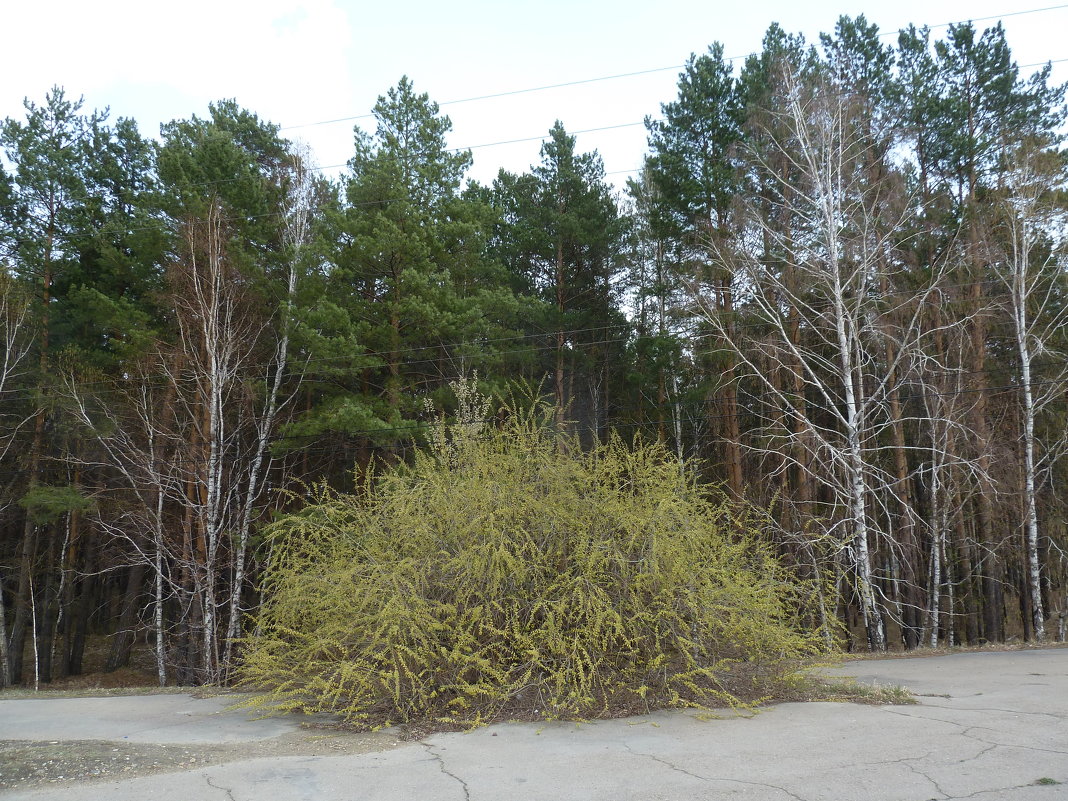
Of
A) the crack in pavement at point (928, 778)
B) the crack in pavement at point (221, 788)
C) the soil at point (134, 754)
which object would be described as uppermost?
the crack in pavement at point (928, 778)

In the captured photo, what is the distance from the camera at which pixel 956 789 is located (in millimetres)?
4102

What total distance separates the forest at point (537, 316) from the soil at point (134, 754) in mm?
8558

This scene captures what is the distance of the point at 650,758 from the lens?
4973 millimetres

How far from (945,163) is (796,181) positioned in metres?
5.37

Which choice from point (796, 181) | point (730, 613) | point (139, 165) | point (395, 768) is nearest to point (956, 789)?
point (730, 613)

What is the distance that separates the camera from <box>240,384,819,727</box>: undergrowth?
6293mm

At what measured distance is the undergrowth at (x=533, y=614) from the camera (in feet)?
20.6

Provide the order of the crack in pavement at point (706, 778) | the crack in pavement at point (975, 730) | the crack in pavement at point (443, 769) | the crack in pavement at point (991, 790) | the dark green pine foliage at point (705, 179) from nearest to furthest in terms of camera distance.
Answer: the crack in pavement at point (991, 790) < the crack in pavement at point (706, 778) < the crack in pavement at point (443, 769) < the crack in pavement at point (975, 730) < the dark green pine foliage at point (705, 179)

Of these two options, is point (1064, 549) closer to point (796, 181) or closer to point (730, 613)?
point (796, 181)

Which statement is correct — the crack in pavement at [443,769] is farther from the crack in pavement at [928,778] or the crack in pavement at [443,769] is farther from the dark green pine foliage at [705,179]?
the dark green pine foliage at [705,179]

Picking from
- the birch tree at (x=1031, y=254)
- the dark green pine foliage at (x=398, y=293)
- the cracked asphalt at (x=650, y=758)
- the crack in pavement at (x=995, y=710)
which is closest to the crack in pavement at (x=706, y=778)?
the cracked asphalt at (x=650, y=758)

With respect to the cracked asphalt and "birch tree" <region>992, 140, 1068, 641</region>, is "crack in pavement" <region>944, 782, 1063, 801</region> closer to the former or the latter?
the cracked asphalt

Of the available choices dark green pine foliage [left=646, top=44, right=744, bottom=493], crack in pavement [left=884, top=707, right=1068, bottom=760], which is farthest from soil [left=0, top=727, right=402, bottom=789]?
dark green pine foliage [left=646, top=44, right=744, bottom=493]

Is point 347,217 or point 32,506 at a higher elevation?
point 347,217
